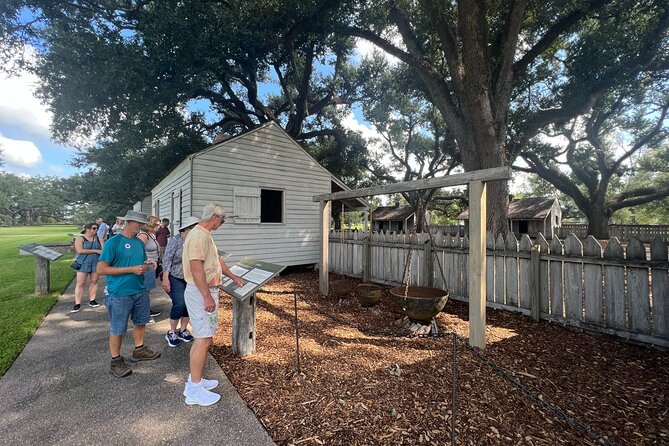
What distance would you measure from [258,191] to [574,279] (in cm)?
805

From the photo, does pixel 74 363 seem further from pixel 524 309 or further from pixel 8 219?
pixel 8 219

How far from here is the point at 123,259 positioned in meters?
3.26

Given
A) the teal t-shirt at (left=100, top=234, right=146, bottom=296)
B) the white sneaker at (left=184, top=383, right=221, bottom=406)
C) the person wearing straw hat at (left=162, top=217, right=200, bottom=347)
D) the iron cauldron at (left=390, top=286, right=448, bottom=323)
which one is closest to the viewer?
the white sneaker at (left=184, top=383, right=221, bottom=406)

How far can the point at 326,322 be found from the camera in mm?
5129

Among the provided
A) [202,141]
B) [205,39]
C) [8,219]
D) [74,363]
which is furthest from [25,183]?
[74,363]

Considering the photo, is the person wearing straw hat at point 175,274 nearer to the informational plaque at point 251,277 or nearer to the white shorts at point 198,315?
the informational plaque at point 251,277

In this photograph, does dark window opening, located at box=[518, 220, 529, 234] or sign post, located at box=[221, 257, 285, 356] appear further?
dark window opening, located at box=[518, 220, 529, 234]

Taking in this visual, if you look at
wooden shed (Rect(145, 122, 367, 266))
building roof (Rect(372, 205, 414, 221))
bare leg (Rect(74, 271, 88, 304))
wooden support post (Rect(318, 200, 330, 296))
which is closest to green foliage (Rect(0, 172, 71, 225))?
building roof (Rect(372, 205, 414, 221))

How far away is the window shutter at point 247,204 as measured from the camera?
8.97 meters

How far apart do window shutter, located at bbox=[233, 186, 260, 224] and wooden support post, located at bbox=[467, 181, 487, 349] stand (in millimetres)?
6852

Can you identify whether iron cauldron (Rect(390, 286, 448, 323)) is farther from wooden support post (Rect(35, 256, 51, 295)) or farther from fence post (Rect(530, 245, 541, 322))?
wooden support post (Rect(35, 256, 51, 295))

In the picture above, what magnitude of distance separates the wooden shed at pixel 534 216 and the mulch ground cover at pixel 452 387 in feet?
72.7

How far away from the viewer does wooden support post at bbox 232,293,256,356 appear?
12.4 feet

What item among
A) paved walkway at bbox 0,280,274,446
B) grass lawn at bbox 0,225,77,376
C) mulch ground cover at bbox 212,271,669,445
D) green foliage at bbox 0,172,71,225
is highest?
green foliage at bbox 0,172,71,225
